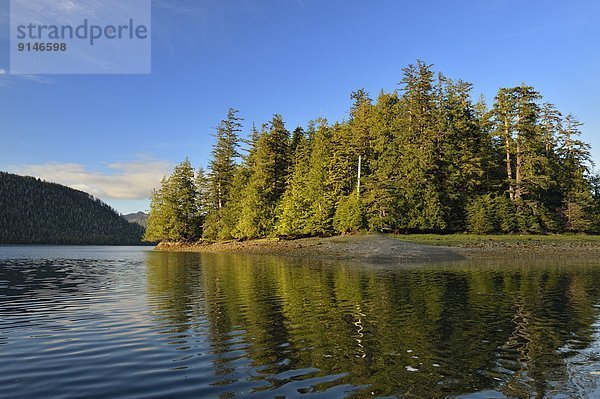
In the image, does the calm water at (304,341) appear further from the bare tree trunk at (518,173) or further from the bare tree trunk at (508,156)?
the bare tree trunk at (508,156)

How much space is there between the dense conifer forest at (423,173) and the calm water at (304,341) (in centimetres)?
4091

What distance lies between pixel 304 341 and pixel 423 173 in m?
56.7

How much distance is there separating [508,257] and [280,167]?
4831 cm

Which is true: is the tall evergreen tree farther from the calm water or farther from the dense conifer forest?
the calm water

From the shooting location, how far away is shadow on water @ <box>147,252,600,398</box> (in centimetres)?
866

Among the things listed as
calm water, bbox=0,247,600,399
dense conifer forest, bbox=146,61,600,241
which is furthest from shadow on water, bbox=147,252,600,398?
dense conifer forest, bbox=146,61,600,241

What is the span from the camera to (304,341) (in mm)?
12375

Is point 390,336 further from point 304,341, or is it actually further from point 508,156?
point 508,156

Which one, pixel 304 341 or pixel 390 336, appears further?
pixel 390 336

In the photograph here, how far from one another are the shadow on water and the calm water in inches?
2.1

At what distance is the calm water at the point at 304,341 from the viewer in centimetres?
852

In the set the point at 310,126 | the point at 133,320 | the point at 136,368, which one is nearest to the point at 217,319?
the point at 133,320

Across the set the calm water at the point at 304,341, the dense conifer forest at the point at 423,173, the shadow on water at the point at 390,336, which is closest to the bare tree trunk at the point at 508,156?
the dense conifer forest at the point at 423,173

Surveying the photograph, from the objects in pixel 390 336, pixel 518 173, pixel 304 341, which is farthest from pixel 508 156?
pixel 304 341
